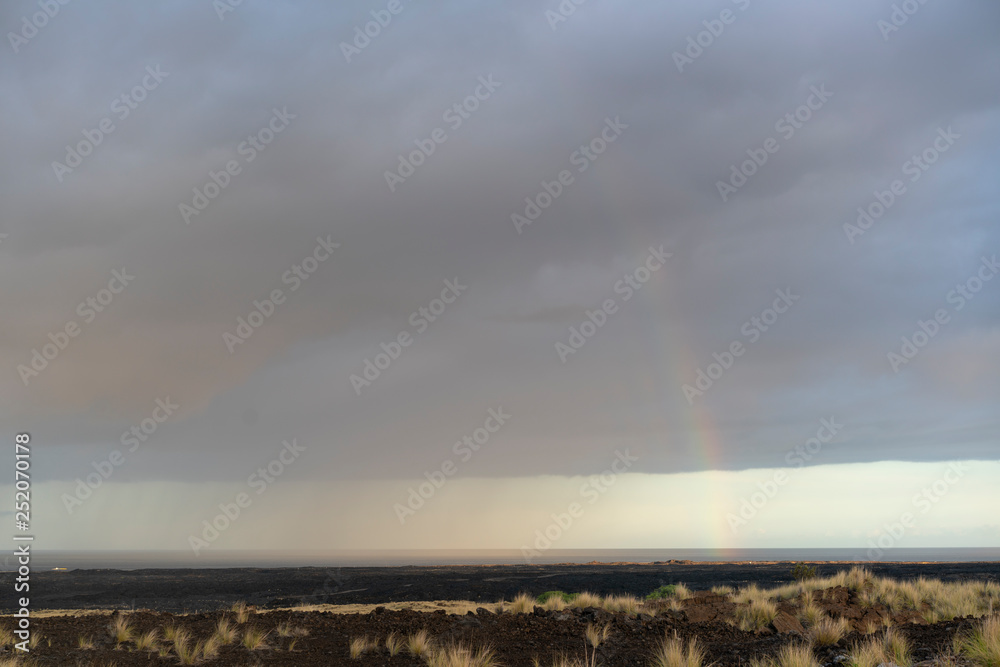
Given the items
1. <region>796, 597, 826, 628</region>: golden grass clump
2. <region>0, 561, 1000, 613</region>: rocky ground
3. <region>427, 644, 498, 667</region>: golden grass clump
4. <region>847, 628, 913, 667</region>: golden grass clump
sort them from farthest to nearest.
Answer: <region>0, 561, 1000, 613</region>: rocky ground < <region>796, 597, 826, 628</region>: golden grass clump < <region>427, 644, 498, 667</region>: golden grass clump < <region>847, 628, 913, 667</region>: golden grass clump

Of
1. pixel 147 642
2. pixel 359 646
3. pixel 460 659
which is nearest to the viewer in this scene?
pixel 460 659

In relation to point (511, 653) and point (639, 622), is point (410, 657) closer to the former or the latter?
point (511, 653)

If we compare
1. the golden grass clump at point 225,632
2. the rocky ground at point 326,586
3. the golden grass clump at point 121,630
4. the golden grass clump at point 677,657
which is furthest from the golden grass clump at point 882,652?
the rocky ground at point 326,586

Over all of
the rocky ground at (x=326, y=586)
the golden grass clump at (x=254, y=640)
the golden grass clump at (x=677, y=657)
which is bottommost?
the rocky ground at (x=326, y=586)

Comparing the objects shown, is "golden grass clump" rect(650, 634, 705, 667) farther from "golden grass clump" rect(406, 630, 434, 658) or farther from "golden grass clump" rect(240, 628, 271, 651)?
"golden grass clump" rect(240, 628, 271, 651)

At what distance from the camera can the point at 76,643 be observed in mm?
15492

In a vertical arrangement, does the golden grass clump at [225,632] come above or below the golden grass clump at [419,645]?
below

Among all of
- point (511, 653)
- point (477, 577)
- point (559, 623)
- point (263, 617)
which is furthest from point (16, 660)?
point (477, 577)

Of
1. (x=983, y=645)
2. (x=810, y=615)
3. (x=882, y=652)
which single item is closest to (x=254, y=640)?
(x=882, y=652)

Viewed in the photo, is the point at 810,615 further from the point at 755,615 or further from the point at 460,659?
the point at 460,659

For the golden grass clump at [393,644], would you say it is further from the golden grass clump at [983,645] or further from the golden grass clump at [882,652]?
the golden grass clump at [983,645]

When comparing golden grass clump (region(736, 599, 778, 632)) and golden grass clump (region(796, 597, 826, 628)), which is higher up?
golden grass clump (region(796, 597, 826, 628))

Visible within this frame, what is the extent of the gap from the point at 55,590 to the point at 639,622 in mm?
40464

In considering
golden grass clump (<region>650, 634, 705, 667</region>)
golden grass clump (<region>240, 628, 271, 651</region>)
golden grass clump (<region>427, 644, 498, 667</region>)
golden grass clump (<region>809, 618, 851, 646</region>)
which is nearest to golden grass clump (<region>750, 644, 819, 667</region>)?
golden grass clump (<region>650, 634, 705, 667</region>)
